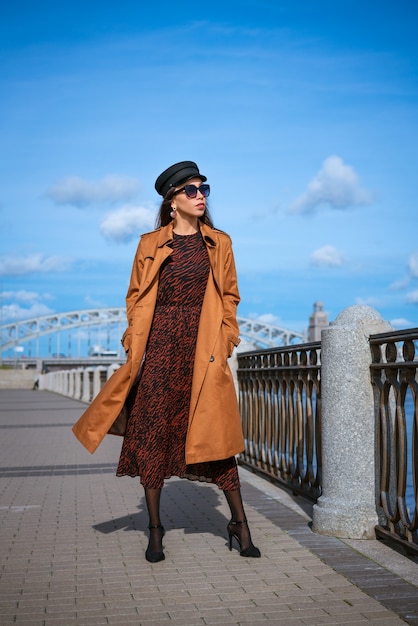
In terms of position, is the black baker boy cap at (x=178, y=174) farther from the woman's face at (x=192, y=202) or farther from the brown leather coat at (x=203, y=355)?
the brown leather coat at (x=203, y=355)

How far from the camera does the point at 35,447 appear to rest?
11.3 metres

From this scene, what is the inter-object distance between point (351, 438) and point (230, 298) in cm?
111

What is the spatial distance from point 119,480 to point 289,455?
1.90m

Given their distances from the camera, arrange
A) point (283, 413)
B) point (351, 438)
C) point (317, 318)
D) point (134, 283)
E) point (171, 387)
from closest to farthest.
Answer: point (171, 387), point (134, 283), point (351, 438), point (283, 413), point (317, 318)

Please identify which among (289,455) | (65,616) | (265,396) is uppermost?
(265,396)

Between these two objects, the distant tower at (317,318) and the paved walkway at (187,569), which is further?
the distant tower at (317,318)

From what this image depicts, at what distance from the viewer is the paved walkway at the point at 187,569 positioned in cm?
346

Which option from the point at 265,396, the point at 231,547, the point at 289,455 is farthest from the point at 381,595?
the point at 265,396

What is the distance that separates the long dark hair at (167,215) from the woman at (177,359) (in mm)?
21

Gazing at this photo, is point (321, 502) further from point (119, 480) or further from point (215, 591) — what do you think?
point (119, 480)

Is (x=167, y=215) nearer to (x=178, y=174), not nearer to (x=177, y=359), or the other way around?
(x=178, y=174)

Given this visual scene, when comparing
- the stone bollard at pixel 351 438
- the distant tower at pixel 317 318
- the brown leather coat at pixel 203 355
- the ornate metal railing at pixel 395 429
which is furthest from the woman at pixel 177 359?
the distant tower at pixel 317 318

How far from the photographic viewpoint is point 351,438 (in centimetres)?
488

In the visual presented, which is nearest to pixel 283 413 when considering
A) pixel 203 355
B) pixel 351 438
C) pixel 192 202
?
pixel 351 438
